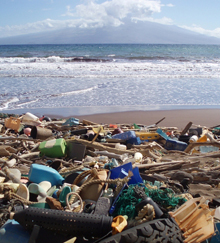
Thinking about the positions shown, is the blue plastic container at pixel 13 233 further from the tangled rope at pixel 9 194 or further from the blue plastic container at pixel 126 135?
the blue plastic container at pixel 126 135

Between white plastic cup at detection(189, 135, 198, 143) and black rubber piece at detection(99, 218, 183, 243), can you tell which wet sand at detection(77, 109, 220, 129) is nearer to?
white plastic cup at detection(189, 135, 198, 143)

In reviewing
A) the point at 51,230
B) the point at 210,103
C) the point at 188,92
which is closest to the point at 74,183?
the point at 51,230

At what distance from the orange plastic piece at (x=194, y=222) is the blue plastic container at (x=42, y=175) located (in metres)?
1.69

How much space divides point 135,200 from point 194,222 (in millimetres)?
614

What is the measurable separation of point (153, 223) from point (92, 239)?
0.58m

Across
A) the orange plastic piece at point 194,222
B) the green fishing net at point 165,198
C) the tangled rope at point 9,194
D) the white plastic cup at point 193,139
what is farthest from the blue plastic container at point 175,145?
the tangled rope at point 9,194

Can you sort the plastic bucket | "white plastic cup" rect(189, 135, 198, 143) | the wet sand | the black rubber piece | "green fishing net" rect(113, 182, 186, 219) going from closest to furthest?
1. the black rubber piece
2. "green fishing net" rect(113, 182, 186, 219)
3. the plastic bucket
4. "white plastic cup" rect(189, 135, 198, 143)
5. the wet sand

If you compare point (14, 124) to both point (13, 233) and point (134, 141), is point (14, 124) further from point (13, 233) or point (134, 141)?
point (13, 233)

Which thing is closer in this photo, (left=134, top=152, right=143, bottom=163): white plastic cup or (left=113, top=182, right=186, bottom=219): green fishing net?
(left=113, top=182, right=186, bottom=219): green fishing net

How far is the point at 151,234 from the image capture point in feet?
6.81

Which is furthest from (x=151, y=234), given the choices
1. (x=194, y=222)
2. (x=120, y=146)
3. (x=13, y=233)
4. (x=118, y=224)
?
(x=120, y=146)

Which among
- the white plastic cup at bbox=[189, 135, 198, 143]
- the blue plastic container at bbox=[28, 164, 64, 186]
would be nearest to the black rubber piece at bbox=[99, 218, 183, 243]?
the blue plastic container at bbox=[28, 164, 64, 186]

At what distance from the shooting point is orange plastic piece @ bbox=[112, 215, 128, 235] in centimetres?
218

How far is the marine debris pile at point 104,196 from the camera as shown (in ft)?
7.29
